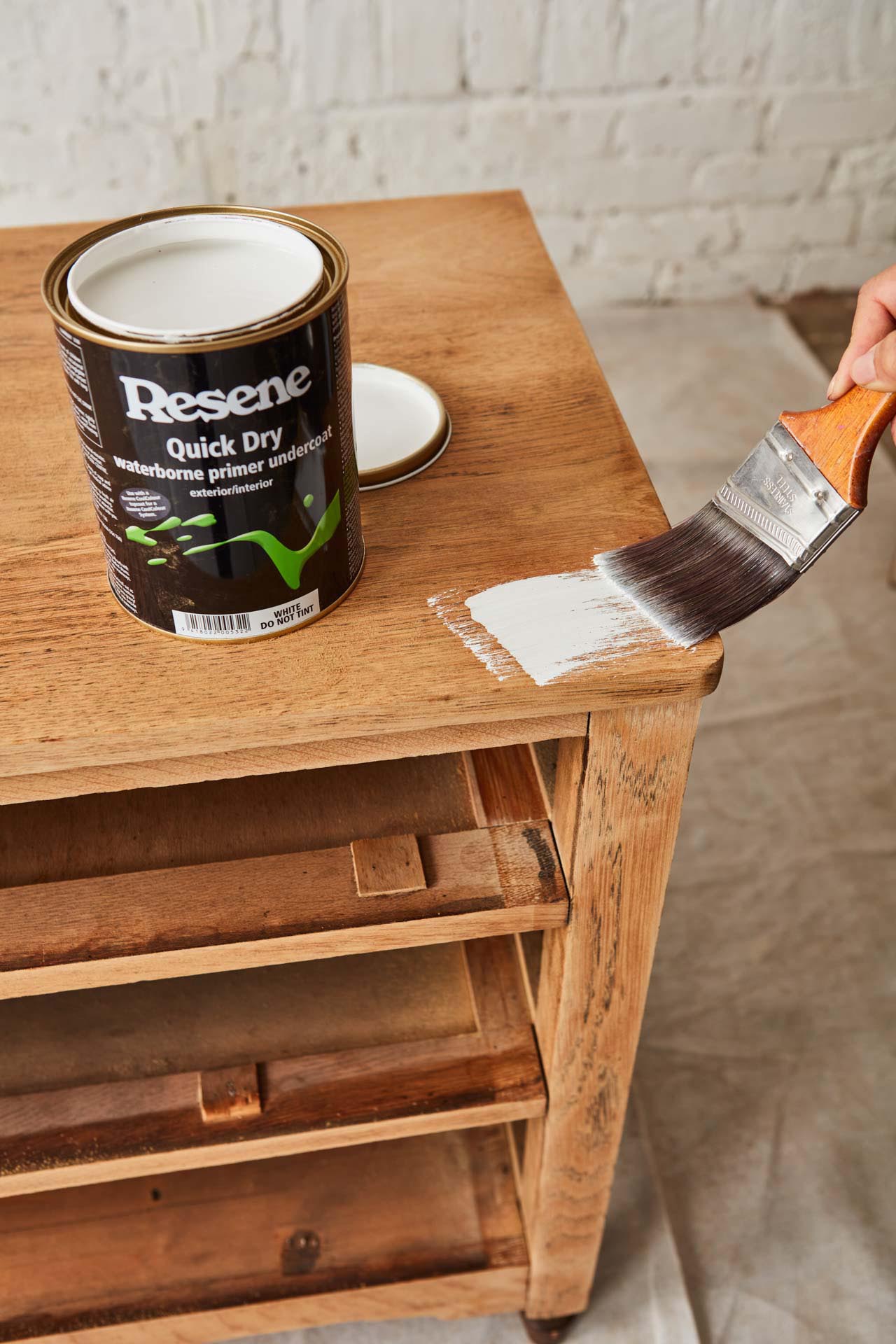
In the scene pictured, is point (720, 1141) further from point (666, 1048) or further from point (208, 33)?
point (208, 33)

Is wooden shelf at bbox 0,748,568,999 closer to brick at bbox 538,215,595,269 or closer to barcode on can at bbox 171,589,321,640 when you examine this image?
barcode on can at bbox 171,589,321,640

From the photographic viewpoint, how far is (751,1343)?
0.88 meters

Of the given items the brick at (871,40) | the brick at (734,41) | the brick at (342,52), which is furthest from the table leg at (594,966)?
the brick at (871,40)

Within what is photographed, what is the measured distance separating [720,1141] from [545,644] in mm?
690

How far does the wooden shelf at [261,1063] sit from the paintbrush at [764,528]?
0.33 meters

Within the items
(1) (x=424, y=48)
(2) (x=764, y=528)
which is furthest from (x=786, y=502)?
(1) (x=424, y=48)

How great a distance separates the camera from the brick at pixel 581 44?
5.71ft

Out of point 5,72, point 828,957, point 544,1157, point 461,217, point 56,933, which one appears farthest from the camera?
point 5,72

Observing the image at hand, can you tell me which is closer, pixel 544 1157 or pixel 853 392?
pixel 853 392

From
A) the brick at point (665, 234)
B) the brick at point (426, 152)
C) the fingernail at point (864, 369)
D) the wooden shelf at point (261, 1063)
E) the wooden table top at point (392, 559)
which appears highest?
the fingernail at point (864, 369)

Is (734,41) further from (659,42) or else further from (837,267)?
(837,267)

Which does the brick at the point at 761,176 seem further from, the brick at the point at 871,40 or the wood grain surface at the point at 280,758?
the wood grain surface at the point at 280,758

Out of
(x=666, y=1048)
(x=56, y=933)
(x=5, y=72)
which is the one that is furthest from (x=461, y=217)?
(x=5, y=72)

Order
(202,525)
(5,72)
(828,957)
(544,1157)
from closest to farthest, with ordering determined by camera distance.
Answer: (202,525) < (544,1157) < (828,957) < (5,72)
